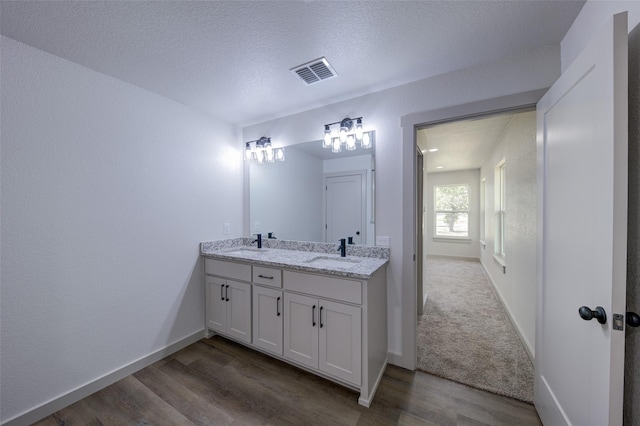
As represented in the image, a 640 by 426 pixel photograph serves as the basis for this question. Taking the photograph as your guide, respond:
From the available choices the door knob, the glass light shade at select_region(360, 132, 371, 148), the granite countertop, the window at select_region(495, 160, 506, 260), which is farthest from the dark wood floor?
the window at select_region(495, 160, 506, 260)

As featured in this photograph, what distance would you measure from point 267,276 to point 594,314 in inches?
76.6

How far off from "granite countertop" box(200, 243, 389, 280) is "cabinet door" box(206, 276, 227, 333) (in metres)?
0.27

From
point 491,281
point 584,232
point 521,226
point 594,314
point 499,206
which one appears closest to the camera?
point 594,314

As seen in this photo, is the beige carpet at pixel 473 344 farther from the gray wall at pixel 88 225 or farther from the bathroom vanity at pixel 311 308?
the gray wall at pixel 88 225

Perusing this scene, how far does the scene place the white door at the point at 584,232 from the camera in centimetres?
89

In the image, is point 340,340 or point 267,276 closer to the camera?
point 340,340

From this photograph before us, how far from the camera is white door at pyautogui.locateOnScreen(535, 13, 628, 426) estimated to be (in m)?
0.89

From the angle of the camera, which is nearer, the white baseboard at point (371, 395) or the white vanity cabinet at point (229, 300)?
the white baseboard at point (371, 395)

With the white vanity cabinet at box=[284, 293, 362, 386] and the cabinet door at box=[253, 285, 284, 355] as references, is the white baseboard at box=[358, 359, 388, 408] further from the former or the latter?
the cabinet door at box=[253, 285, 284, 355]

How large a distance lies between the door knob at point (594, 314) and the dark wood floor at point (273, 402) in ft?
3.40

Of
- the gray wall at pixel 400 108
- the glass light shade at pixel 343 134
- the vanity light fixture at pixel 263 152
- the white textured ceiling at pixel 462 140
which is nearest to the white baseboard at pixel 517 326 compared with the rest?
the gray wall at pixel 400 108

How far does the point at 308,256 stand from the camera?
2383 millimetres

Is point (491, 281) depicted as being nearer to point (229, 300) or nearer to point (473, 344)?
point (473, 344)

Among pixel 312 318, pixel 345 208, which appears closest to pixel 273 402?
pixel 312 318
